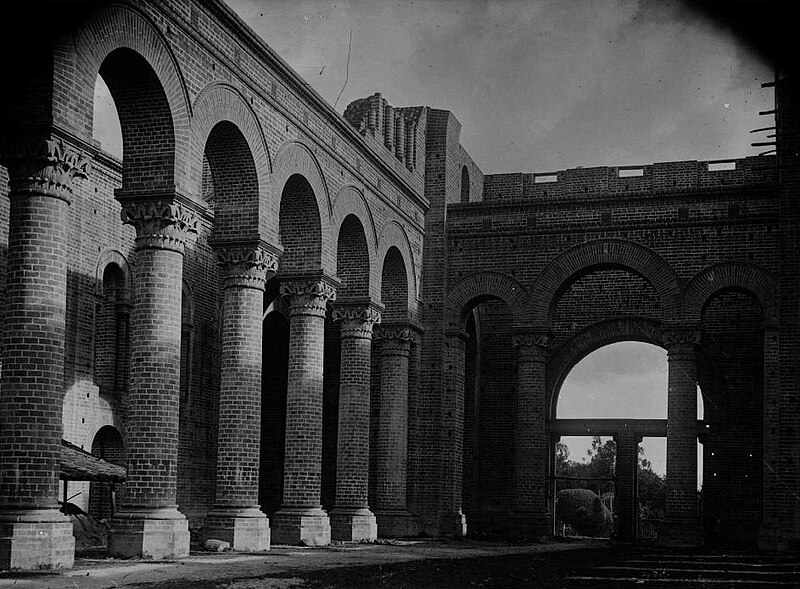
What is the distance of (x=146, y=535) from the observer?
53.6 ft

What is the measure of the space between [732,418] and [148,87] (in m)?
20.9

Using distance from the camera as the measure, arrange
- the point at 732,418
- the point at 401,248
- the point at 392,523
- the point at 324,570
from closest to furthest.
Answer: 1. the point at 324,570
2. the point at 392,523
3. the point at 401,248
4. the point at 732,418

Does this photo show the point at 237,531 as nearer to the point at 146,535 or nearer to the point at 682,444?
the point at 146,535

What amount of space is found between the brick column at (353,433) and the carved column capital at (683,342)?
7660 mm

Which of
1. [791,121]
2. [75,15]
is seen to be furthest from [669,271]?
[75,15]

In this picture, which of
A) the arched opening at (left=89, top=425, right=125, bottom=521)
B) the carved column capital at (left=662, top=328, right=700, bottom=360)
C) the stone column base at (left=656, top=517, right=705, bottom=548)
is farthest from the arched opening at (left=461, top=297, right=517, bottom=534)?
the arched opening at (left=89, top=425, right=125, bottom=521)

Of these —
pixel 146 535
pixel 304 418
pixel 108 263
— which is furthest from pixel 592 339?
pixel 146 535

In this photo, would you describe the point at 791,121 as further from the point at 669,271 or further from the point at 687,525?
the point at 687,525

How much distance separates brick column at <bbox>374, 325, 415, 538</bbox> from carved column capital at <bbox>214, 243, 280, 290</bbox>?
8723 mm

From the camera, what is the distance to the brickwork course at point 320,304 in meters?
14.6

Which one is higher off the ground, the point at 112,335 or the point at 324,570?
the point at 112,335

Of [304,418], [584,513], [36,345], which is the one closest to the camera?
[36,345]

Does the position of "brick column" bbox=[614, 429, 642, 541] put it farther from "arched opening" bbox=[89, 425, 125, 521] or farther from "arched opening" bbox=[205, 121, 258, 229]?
"arched opening" bbox=[205, 121, 258, 229]

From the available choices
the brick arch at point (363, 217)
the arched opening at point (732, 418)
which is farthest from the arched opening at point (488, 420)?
the brick arch at point (363, 217)
